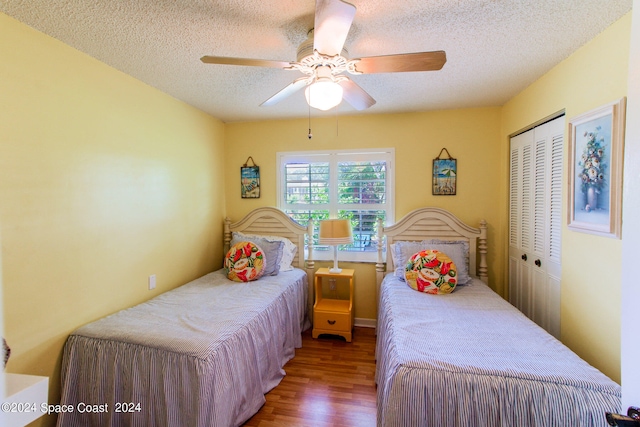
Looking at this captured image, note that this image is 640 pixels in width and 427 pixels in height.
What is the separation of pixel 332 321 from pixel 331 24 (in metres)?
2.52

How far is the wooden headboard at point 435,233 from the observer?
2975 mm

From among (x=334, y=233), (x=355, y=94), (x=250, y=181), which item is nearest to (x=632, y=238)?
(x=355, y=94)

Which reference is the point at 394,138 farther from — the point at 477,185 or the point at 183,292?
the point at 183,292

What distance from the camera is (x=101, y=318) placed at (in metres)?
2.03

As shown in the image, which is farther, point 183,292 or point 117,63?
point 183,292

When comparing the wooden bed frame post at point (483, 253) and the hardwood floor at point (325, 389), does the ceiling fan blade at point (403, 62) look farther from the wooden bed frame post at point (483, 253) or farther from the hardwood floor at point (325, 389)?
the hardwood floor at point (325, 389)

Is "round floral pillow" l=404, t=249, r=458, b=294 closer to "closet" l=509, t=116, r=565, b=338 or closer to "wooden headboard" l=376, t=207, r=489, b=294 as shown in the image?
"wooden headboard" l=376, t=207, r=489, b=294

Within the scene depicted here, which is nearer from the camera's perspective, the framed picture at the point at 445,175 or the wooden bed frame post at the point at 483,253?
the wooden bed frame post at the point at 483,253

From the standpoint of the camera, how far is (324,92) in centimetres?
163

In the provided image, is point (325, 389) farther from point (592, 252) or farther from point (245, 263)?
point (592, 252)

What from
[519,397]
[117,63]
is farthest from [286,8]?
[519,397]

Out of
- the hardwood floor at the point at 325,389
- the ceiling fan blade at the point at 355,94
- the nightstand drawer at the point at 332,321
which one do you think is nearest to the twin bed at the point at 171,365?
the hardwood floor at the point at 325,389

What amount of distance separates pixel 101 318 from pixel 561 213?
10.5ft

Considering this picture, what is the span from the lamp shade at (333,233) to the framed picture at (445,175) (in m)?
1.04
